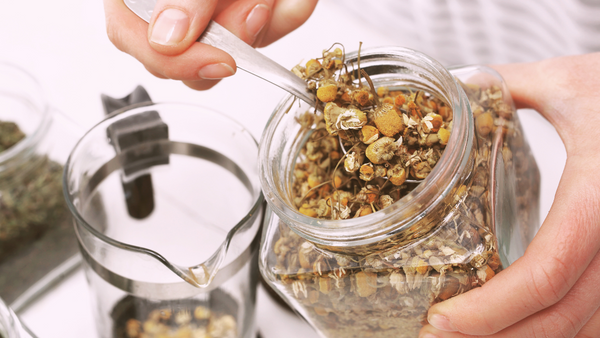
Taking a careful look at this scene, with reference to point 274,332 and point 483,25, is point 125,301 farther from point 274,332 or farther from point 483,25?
point 483,25

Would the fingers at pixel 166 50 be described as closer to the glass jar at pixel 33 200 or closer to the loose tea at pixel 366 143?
the loose tea at pixel 366 143

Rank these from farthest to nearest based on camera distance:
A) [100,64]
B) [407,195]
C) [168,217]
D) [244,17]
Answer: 1. [100,64]
2. [168,217]
3. [244,17]
4. [407,195]

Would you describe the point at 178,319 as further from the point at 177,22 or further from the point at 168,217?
the point at 177,22

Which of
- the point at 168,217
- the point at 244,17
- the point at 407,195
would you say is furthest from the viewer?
the point at 168,217

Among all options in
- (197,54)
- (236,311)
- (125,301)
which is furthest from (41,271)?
(197,54)

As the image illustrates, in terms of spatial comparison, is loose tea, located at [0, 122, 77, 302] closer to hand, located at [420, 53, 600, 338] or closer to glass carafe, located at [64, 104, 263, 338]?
glass carafe, located at [64, 104, 263, 338]

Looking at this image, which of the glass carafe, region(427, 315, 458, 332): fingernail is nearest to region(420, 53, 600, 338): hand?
region(427, 315, 458, 332): fingernail

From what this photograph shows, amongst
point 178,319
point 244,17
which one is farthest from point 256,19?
point 178,319
